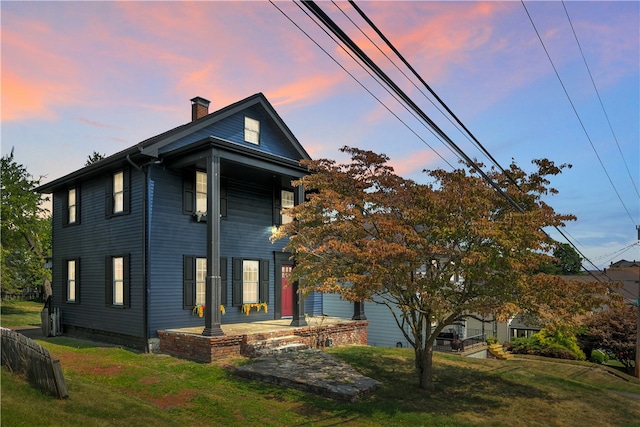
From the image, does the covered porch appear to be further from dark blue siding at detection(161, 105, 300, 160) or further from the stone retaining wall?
dark blue siding at detection(161, 105, 300, 160)

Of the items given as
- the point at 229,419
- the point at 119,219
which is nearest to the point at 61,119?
the point at 119,219

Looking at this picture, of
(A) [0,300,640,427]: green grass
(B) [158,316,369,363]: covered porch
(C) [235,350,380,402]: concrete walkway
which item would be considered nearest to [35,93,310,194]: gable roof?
(B) [158,316,369,363]: covered porch

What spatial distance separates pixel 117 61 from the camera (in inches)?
406

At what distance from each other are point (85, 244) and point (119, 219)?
3.11 metres

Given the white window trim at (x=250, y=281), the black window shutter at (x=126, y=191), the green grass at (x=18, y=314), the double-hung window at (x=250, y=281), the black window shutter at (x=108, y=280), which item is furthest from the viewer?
the green grass at (x=18, y=314)

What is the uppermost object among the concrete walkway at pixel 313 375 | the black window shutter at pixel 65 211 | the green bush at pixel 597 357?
the black window shutter at pixel 65 211

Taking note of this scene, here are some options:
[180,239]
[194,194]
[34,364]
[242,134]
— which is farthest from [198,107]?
[34,364]

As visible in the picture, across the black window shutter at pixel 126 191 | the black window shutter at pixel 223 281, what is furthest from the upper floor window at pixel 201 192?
the black window shutter at pixel 126 191

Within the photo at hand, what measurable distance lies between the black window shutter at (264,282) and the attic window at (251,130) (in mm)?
4866

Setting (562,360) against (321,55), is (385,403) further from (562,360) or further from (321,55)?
(562,360)

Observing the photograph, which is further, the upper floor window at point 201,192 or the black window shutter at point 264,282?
the black window shutter at point 264,282

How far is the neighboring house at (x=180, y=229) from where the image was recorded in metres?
14.6

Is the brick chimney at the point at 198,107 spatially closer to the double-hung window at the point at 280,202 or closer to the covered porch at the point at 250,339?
the double-hung window at the point at 280,202

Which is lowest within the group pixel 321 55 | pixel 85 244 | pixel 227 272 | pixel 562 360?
pixel 562 360
